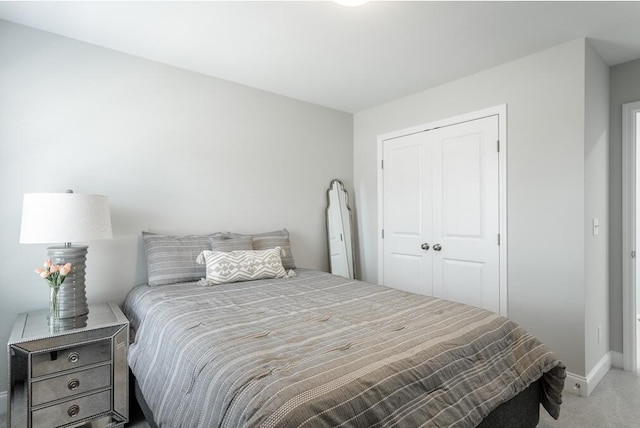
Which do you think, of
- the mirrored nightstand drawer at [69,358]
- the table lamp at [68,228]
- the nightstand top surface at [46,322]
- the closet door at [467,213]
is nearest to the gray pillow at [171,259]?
the nightstand top surface at [46,322]

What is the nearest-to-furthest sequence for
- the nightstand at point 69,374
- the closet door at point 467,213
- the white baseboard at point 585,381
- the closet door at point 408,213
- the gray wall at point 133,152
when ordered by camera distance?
the nightstand at point 69,374 → the gray wall at point 133,152 → the white baseboard at point 585,381 → the closet door at point 467,213 → the closet door at point 408,213

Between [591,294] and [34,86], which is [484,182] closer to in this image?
[591,294]

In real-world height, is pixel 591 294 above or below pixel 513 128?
below

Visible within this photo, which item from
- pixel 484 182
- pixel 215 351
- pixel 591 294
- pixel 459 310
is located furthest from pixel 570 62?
pixel 215 351

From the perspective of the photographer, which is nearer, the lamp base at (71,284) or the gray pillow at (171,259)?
the lamp base at (71,284)

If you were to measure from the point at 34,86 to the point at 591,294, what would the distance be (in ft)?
13.7

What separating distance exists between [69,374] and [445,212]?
3059mm

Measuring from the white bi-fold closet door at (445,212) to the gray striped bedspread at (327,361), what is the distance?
1.20 metres

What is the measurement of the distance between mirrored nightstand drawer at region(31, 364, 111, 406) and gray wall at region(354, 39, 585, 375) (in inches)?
116

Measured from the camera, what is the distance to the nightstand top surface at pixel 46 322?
1725mm

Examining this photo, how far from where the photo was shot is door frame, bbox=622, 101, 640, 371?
2.66 m

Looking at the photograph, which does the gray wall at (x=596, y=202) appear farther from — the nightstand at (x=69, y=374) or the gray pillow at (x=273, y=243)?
the nightstand at (x=69, y=374)

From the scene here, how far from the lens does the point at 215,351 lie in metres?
1.27

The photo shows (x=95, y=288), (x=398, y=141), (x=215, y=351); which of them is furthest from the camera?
(x=398, y=141)
